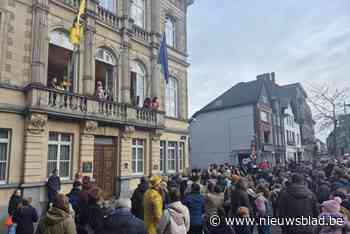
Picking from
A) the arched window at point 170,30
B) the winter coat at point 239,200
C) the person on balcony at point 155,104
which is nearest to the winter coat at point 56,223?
the winter coat at point 239,200

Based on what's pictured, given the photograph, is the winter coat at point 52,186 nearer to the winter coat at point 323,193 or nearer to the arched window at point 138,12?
the winter coat at point 323,193

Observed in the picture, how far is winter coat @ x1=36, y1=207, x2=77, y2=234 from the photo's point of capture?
363 centimetres

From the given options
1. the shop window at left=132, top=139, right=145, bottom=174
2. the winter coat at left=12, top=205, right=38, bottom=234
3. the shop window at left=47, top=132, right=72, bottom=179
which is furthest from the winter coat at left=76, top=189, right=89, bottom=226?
the shop window at left=132, top=139, right=145, bottom=174

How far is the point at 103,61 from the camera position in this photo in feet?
50.0

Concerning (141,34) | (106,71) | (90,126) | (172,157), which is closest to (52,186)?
(90,126)

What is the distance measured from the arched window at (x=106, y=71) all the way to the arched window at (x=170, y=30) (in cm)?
645

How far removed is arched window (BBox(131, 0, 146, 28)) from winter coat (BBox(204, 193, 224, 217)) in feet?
48.5

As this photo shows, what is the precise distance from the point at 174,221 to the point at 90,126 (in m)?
9.78

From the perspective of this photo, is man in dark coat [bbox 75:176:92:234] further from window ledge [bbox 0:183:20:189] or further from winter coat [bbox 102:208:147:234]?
window ledge [bbox 0:183:20:189]

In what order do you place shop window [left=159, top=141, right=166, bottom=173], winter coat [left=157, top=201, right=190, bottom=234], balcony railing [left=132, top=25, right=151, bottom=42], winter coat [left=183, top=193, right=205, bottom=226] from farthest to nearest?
1. shop window [left=159, top=141, right=166, bottom=173]
2. balcony railing [left=132, top=25, right=151, bottom=42]
3. winter coat [left=183, top=193, right=205, bottom=226]
4. winter coat [left=157, top=201, right=190, bottom=234]

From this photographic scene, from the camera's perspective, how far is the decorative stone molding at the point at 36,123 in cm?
1100

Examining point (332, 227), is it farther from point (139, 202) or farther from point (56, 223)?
point (139, 202)

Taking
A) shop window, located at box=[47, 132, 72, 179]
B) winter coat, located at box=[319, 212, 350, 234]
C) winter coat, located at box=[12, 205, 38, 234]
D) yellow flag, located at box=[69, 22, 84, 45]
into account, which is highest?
yellow flag, located at box=[69, 22, 84, 45]

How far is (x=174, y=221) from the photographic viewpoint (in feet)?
14.5
